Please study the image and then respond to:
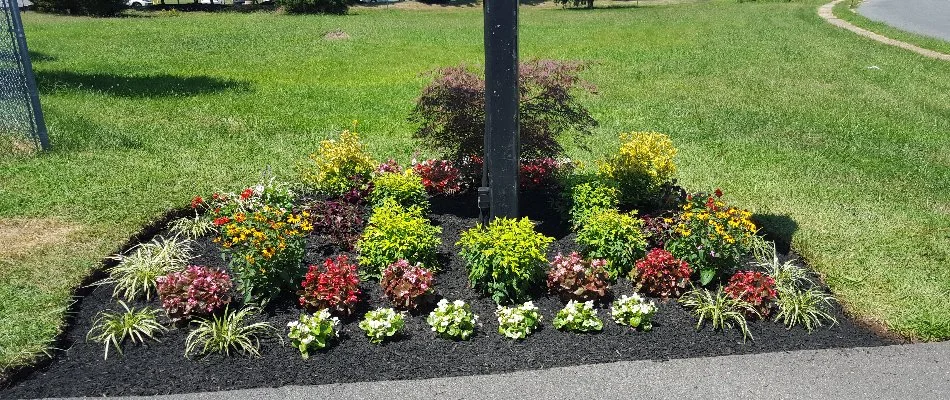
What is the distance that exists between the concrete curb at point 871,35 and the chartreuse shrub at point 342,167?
52.3 ft

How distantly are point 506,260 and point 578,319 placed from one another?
586mm

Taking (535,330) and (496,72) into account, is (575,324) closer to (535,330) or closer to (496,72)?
(535,330)

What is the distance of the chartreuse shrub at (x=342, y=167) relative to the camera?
6867mm

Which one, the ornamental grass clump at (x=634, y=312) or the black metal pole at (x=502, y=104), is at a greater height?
the black metal pole at (x=502, y=104)

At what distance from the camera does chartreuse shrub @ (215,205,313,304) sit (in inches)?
195

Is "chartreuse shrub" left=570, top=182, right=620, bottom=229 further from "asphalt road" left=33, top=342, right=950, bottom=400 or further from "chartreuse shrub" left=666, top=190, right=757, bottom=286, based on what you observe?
"asphalt road" left=33, top=342, right=950, bottom=400

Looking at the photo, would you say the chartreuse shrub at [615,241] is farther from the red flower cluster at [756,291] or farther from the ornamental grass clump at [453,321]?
the ornamental grass clump at [453,321]

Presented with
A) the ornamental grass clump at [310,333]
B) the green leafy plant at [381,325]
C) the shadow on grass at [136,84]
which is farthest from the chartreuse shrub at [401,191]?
the shadow on grass at [136,84]

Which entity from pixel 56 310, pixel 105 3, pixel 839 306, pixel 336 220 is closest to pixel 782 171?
pixel 839 306

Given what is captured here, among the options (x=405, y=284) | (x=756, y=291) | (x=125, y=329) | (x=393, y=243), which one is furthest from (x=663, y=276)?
(x=125, y=329)

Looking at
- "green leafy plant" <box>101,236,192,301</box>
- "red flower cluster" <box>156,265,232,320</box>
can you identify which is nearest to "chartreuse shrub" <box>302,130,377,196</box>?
"green leafy plant" <box>101,236,192,301</box>

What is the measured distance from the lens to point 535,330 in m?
4.82

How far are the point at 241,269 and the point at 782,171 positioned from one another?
6.00 metres

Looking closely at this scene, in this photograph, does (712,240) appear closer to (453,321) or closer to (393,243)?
(453,321)
